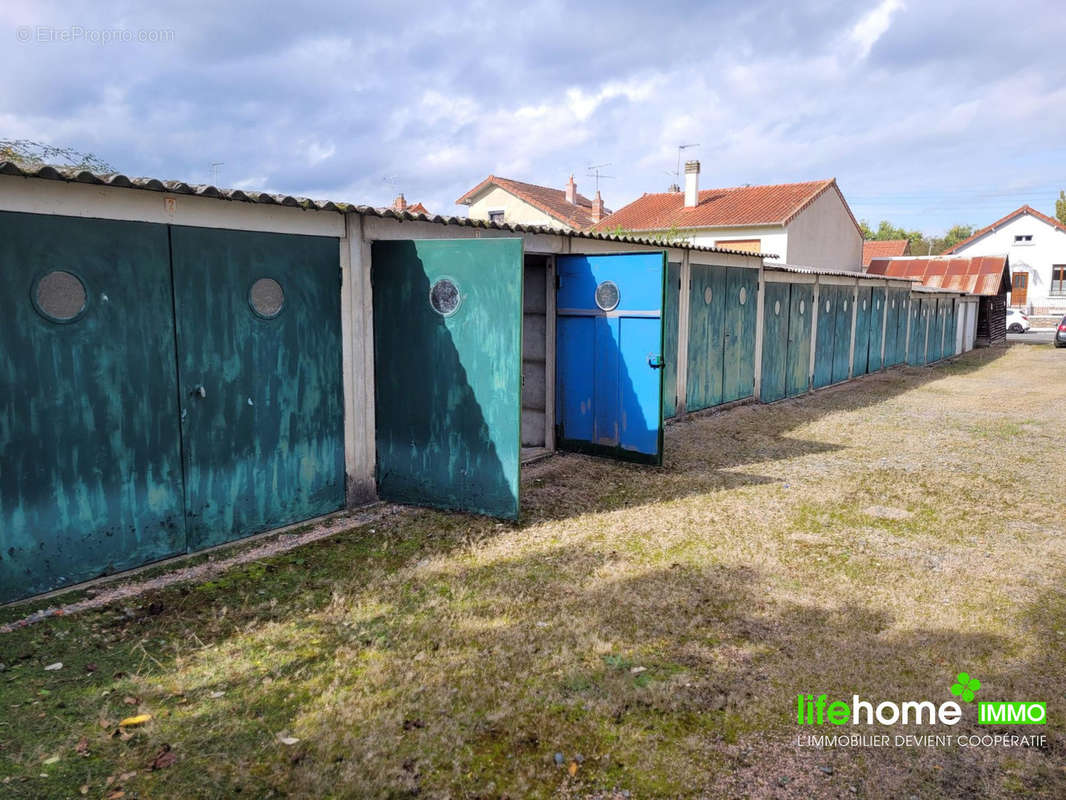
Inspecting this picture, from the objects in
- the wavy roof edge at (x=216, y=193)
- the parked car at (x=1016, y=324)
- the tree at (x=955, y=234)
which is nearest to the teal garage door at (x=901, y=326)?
the wavy roof edge at (x=216, y=193)

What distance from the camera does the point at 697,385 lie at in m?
12.3

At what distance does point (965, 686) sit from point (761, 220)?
28.1 meters

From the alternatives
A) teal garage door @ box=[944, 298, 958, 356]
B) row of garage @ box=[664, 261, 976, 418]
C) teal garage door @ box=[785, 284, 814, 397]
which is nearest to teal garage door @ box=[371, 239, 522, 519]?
row of garage @ box=[664, 261, 976, 418]

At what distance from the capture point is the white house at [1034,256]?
48844mm

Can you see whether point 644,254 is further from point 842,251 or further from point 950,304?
point 842,251

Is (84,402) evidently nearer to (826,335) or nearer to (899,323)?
(826,335)

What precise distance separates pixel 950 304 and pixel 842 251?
8284 mm

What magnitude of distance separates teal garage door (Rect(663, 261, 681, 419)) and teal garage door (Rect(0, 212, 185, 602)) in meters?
7.71

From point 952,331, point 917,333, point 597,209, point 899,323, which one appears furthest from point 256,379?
point 597,209

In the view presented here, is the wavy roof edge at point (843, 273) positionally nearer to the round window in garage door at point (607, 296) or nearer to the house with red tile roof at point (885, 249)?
the round window in garage door at point (607, 296)

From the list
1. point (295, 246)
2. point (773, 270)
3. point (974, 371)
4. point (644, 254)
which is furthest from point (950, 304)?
point (295, 246)

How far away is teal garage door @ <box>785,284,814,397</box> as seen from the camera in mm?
14945

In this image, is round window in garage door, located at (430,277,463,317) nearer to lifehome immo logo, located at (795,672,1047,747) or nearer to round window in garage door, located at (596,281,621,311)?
round window in garage door, located at (596,281,621,311)

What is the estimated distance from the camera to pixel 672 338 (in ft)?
37.8
